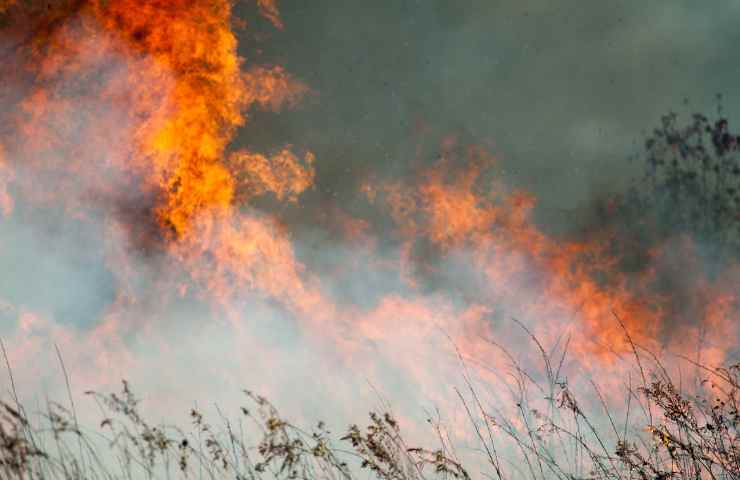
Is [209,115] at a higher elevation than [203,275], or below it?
higher

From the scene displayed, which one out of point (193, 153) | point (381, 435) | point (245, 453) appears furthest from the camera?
point (193, 153)

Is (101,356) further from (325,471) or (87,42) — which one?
(325,471)

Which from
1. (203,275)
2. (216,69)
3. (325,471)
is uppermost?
(216,69)

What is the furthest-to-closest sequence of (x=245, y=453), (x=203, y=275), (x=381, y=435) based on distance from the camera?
1. (x=203, y=275)
2. (x=245, y=453)
3. (x=381, y=435)

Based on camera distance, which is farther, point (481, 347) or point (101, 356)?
point (481, 347)

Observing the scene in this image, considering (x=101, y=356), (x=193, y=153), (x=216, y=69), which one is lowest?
(x=101, y=356)

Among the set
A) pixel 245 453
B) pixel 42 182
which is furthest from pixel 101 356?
pixel 245 453

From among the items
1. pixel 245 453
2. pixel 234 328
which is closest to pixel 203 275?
pixel 234 328

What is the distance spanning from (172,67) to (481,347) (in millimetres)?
11199

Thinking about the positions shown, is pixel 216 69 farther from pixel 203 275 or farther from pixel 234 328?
pixel 234 328

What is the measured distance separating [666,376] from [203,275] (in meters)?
16.7

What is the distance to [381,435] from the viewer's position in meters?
2.63

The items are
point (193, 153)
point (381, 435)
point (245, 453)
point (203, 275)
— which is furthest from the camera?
point (203, 275)

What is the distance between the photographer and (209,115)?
56.6 feet
